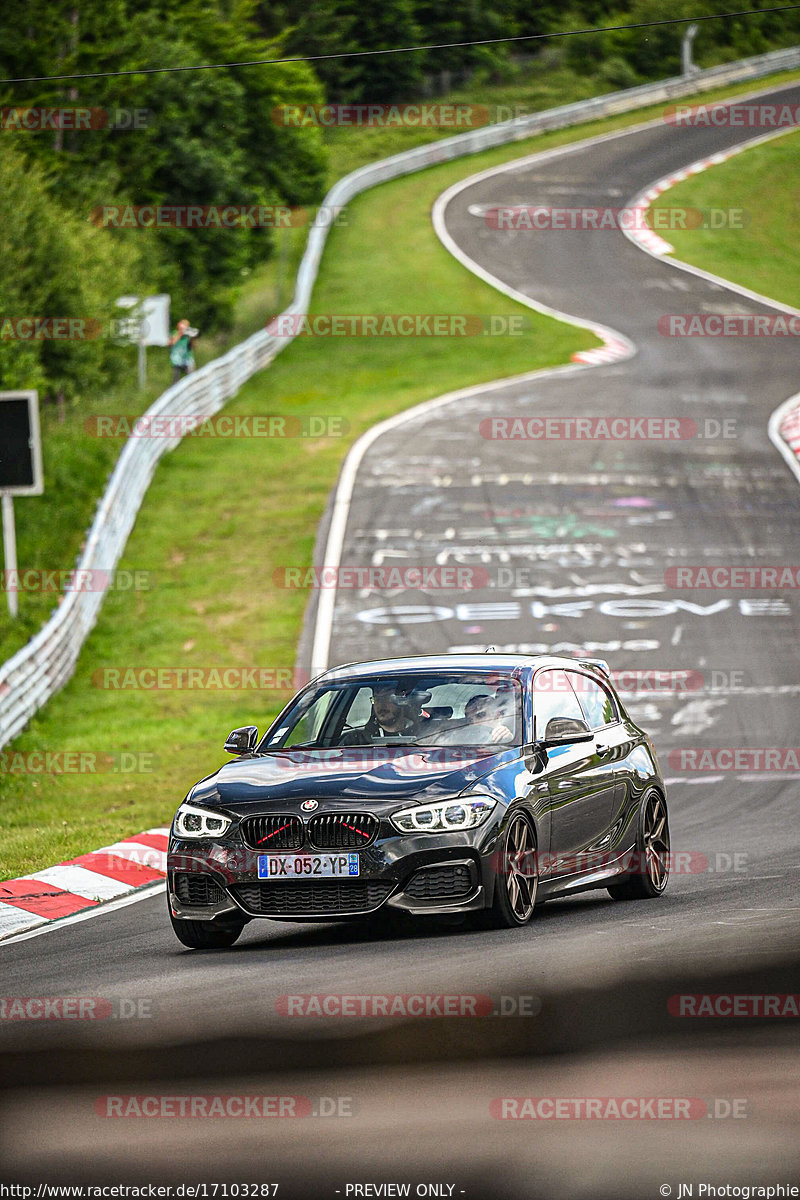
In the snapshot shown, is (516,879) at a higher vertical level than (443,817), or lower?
lower

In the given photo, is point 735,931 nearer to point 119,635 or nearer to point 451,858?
point 451,858

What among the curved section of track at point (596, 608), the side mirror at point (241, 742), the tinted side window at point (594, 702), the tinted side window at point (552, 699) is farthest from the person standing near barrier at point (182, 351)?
the side mirror at point (241, 742)

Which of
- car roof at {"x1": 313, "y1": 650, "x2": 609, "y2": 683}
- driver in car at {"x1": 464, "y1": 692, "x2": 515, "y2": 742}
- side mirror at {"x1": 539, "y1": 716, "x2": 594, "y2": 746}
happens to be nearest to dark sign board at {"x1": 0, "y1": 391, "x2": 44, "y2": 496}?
car roof at {"x1": 313, "y1": 650, "x2": 609, "y2": 683}

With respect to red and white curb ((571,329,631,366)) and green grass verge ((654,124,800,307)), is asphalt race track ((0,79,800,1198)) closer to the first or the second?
red and white curb ((571,329,631,366))

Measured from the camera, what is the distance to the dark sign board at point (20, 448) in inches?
755

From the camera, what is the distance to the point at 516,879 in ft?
29.8

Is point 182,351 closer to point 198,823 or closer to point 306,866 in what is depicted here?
point 198,823

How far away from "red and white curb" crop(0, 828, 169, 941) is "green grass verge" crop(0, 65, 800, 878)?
318 millimetres

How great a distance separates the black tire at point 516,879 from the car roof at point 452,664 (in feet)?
3.96

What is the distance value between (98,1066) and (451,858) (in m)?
2.68

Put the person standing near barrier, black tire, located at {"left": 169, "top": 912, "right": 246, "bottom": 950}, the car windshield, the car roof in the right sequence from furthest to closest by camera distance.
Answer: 1. the person standing near barrier
2. the car roof
3. the car windshield
4. black tire, located at {"left": 169, "top": 912, "right": 246, "bottom": 950}

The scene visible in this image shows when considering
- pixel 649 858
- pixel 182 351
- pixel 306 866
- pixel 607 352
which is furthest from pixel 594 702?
pixel 607 352

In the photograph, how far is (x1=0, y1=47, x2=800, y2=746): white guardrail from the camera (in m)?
19.3

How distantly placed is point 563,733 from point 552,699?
1.49ft
